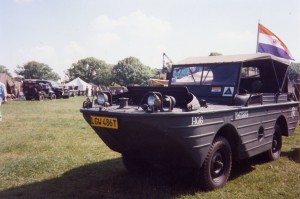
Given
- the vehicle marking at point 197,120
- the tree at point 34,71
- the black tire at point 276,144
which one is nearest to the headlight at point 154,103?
the vehicle marking at point 197,120

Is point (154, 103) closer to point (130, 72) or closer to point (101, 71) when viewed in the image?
point (130, 72)

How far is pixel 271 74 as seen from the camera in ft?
22.9

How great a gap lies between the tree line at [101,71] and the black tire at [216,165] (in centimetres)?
6456

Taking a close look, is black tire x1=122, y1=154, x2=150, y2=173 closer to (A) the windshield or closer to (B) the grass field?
(B) the grass field

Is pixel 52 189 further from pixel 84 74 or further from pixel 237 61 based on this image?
pixel 84 74

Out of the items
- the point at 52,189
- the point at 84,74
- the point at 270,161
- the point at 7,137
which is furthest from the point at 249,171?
the point at 84,74

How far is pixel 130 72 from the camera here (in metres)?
75.2

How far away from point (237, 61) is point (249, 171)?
193cm

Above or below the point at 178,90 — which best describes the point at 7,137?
below

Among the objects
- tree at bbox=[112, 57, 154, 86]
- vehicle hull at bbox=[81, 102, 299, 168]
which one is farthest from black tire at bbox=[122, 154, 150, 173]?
tree at bbox=[112, 57, 154, 86]

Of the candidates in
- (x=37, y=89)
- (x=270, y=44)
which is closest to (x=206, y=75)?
(x=270, y=44)

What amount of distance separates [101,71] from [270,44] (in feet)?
254

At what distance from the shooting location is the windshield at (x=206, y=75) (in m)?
5.33

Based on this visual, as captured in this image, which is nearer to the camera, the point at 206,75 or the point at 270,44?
the point at 206,75
